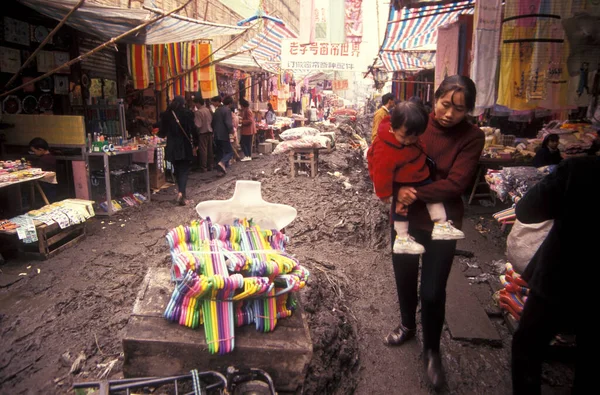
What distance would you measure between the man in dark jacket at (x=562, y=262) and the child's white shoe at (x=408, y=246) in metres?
0.67

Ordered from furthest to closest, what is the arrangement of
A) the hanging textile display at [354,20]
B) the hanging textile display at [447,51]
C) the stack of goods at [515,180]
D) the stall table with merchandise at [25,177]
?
the hanging textile display at [354,20]
the hanging textile display at [447,51]
the stall table with merchandise at [25,177]
the stack of goods at [515,180]

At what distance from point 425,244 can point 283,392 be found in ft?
4.44

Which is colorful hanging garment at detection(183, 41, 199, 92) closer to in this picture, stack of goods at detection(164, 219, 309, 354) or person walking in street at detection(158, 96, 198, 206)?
person walking in street at detection(158, 96, 198, 206)

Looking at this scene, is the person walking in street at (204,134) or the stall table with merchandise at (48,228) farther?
the person walking in street at (204,134)

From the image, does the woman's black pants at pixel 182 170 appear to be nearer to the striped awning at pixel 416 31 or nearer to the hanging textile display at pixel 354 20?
the striped awning at pixel 416 31

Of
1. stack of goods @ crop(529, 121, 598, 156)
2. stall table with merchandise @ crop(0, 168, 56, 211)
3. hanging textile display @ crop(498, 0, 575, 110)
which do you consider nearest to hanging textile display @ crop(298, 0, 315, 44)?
stack of goods @ crop(529, 121, 598, 156)

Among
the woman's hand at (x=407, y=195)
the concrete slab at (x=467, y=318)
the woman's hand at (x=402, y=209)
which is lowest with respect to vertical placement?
the concrete slab at (x=467, y=318)

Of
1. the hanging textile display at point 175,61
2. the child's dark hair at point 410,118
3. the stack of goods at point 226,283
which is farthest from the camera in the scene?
the hanging textile display at point 175,61

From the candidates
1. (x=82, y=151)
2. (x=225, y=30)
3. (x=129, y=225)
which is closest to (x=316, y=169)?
(x=225, y=30)

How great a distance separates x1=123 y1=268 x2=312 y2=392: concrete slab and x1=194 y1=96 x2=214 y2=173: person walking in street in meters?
9.06

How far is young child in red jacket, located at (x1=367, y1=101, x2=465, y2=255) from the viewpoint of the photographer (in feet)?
7.92

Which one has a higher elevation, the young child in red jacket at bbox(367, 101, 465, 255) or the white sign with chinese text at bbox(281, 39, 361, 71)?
Answer: the white sign with chinese text at bbox(281, 39, 361, 71)

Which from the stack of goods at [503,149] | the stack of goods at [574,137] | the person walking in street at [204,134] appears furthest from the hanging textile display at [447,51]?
the person walking in street at [204,134]

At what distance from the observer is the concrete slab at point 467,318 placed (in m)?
3.57
